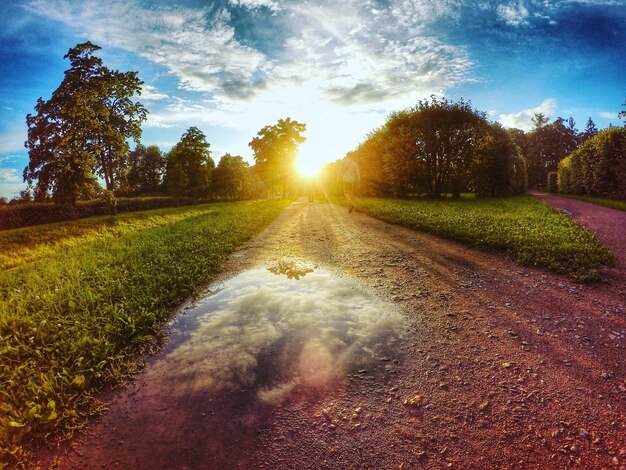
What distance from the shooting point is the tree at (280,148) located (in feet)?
145

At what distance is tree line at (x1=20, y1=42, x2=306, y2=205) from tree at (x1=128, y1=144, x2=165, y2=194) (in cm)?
1805

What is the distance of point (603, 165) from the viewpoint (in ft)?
80.0

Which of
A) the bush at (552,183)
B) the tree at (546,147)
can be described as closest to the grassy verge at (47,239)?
the bush at (552,183)

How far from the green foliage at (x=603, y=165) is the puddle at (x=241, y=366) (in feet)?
91.8

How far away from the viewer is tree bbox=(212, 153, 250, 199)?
2223 inches

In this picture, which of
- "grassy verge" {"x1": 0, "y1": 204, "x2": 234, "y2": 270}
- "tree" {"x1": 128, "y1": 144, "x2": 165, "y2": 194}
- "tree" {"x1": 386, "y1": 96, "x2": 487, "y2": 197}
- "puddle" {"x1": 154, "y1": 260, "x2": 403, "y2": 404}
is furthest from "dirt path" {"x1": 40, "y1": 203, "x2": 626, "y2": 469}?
"tree" {"x1": 128, "y1": 144, "x2": 165, "y2": 194}

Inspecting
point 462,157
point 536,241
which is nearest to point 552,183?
point 462,157

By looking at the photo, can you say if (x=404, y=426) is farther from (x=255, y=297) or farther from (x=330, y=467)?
(x=255, y=297)

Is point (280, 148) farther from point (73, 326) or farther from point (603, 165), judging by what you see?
point (73, 326)

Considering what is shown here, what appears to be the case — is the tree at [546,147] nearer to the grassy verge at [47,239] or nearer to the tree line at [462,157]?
the tree line at [462,157]

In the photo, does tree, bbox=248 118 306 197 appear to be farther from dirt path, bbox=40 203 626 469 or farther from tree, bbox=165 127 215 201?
dirt path, bbox=40 203 626 469

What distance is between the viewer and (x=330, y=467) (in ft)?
7.22

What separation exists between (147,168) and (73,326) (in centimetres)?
7118

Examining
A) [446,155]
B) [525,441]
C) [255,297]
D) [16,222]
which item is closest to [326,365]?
[525,441]
